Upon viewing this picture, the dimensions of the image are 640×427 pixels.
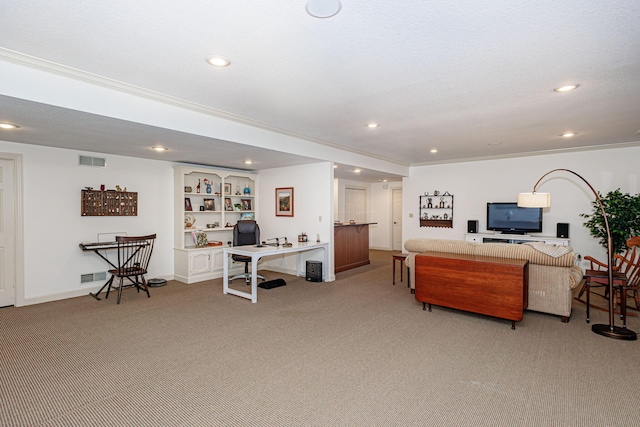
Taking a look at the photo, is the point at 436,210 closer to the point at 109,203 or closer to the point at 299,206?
the point at 299,206

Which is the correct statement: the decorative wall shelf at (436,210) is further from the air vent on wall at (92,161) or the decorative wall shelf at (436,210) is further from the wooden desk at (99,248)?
the air vent on wall at (92,161)

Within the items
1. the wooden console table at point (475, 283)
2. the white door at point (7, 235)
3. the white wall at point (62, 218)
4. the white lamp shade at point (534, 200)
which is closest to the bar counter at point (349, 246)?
the wooden console table at point (475, 283)

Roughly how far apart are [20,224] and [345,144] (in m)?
4.97

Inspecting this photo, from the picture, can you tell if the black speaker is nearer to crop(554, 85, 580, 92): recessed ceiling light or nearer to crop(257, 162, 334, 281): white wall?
crop(554, 85, 580, 92): recessed ceiling light

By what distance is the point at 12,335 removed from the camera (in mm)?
3445

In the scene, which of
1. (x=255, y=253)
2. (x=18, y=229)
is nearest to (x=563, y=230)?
(x=255, y=253)

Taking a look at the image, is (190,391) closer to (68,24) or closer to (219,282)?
(68,24)

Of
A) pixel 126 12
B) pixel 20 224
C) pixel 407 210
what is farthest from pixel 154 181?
pixel 407 210

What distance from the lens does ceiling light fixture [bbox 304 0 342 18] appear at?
186 centimetres

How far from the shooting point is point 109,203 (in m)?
5.28

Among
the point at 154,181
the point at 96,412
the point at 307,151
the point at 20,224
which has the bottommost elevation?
the point at 96,412

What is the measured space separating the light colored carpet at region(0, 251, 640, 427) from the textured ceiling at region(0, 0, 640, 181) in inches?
88.9

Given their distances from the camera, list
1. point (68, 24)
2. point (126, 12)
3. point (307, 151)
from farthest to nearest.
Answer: point (307, 151) → point (68, 24) → point (126, 12)

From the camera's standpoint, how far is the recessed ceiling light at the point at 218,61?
8.41 feet
